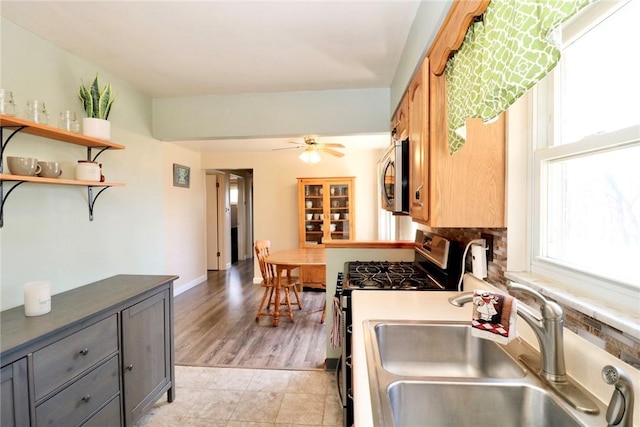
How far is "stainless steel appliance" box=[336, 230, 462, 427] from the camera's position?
1.61m

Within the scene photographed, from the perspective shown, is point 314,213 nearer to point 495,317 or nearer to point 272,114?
point 272,114

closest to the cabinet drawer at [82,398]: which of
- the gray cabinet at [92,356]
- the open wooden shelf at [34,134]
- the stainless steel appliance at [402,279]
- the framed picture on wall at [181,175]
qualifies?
the gray cabinet at [92,356]

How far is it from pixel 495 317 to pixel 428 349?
1.30ft

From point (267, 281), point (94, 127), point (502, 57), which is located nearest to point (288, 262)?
point (267, 281)

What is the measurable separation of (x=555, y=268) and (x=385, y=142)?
12.0ft

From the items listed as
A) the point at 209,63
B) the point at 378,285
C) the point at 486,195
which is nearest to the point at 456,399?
the point at 486,195

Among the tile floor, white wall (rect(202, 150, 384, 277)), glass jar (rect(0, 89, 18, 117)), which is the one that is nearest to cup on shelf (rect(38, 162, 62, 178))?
glass jar (rect(0, 89, 18, 117))

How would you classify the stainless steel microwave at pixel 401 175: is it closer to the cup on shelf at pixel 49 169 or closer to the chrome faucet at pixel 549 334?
the chrome faucet at pixel 549 334

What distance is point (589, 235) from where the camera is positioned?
0.93m

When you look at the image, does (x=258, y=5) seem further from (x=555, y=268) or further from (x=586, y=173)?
(x=555, y=268)

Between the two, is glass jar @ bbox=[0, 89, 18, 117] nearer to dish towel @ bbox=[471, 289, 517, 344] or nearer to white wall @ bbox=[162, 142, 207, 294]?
dish towel @ bbox=[471, 289, 517, 344]

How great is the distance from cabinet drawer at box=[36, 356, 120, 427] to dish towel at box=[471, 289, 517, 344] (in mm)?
1658

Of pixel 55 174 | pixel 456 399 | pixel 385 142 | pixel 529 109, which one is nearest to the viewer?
pixel 456 399

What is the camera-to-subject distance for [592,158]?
904 millimetres
